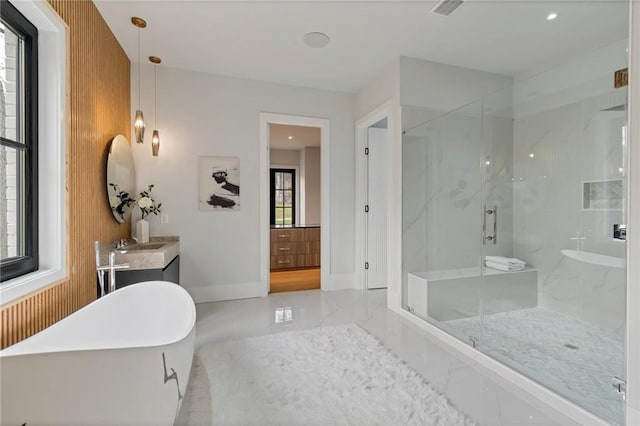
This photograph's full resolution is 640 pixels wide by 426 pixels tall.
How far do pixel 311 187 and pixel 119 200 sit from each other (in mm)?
4730

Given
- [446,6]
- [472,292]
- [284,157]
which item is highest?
[446,6]

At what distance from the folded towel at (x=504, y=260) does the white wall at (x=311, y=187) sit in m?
4.67

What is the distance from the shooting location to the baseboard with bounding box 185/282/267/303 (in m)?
3.80

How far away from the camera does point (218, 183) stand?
3842mm

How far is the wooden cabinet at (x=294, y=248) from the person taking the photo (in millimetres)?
5898

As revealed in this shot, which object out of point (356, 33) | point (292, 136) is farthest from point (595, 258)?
point (292, 136)

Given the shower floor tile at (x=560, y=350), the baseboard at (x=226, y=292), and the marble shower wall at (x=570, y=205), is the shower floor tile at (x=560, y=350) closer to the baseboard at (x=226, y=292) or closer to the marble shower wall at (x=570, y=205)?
the marble shower wall at (x=570, y=205)

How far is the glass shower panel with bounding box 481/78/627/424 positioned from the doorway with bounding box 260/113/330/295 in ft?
6.92

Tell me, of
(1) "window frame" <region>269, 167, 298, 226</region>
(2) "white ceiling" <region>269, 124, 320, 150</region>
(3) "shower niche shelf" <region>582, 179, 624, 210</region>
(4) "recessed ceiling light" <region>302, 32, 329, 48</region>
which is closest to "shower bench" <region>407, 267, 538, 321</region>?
(3) "shower niche shelf" <region>582, 179, 624, 210</region>

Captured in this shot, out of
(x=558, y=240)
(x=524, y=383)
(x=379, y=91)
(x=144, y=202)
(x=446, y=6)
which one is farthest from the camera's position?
(x=379, y=91)

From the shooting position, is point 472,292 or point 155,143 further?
point 155,143

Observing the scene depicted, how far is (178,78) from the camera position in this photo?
3.66m

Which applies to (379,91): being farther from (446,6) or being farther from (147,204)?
(147,204)

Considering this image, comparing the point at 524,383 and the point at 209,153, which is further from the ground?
the point at 209,153
